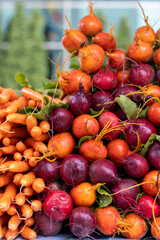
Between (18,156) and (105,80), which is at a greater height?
(105,80)

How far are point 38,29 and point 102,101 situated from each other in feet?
16.7

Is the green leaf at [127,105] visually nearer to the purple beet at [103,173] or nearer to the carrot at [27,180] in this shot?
the purple beet at [103,173]

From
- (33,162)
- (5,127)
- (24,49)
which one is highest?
(5,127)

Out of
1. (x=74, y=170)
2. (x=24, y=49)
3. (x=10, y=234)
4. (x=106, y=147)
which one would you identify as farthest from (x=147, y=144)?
(x=24, y=49)

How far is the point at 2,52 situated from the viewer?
19.9 feet

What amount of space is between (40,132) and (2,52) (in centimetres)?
544

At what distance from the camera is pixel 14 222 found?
3.35 feet

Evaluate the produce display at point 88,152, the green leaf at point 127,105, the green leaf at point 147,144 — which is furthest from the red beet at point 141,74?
the green leaf at point 147,144

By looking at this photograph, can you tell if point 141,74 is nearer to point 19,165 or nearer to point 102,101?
point 102,101

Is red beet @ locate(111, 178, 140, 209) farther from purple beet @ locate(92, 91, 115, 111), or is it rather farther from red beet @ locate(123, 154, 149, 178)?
purple beet @ locate(92, 91, 115, 111)

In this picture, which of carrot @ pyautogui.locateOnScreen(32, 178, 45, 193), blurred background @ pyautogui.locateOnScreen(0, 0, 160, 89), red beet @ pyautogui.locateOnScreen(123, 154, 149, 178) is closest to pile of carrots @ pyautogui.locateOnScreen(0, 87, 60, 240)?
carrot @ pyautogui.locateOnScreen(32, 178, 45, 193)

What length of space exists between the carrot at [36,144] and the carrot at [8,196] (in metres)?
0.18

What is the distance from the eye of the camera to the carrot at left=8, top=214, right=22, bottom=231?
1007mm

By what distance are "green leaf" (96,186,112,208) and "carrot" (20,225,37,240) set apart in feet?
0.87
